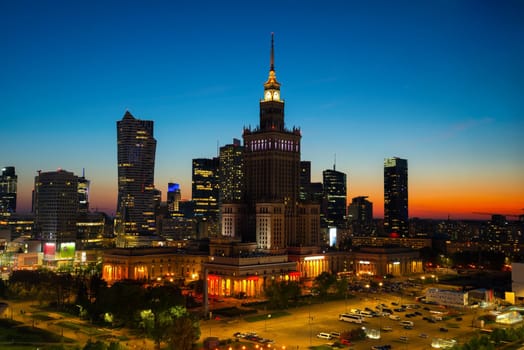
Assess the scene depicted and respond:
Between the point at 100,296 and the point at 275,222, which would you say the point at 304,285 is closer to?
the point at 275,222

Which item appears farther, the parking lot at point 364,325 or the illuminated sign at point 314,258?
the illuminated sign at point 314,258

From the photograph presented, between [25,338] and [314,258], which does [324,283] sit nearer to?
[314,258]

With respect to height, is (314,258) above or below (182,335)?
Result: above

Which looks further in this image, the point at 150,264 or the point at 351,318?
the point at 150,264

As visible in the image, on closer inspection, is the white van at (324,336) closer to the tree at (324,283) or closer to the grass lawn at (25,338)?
the tree at (324,283)

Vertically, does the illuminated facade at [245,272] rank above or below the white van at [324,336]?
above

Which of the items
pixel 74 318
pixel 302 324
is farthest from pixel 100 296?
pixel 302 324

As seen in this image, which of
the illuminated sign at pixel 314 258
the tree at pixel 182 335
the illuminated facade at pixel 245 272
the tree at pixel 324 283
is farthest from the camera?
the illuminated sign at pixel 314 258

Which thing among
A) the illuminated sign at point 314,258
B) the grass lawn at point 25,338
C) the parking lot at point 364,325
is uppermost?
the illuminated sign at point 314,258

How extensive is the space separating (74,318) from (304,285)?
249ft

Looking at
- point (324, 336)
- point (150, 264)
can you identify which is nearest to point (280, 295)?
point (324, 336)

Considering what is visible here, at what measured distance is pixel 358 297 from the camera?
150875mm

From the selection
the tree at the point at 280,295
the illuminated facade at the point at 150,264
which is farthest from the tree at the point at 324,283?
the illuminated facade at the point at 150,264

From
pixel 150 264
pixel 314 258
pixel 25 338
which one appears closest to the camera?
pixel 25 338
